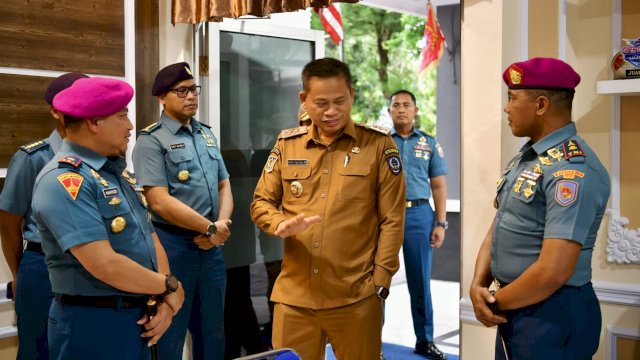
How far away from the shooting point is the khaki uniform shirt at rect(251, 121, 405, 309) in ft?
7.44

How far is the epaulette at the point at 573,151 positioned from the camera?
2.02 metres

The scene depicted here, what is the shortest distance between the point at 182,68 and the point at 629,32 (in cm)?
193

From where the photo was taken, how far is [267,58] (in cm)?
419

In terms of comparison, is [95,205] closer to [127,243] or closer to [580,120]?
[127,243]

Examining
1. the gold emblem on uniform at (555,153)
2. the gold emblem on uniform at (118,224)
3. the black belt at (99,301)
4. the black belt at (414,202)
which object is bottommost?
the black belt at (99,301)

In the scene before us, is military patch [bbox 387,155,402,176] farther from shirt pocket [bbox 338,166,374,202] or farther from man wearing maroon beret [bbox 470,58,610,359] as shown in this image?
man wearing maroon beret [bbox 470,58,610,359]

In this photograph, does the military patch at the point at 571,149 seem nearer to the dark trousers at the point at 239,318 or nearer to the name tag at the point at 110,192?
the name tag at the point at 110,192

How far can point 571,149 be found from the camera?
2.05 m

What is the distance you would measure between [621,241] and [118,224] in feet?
6.26

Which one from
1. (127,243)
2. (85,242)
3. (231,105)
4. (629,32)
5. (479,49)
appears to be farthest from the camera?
(231,105)

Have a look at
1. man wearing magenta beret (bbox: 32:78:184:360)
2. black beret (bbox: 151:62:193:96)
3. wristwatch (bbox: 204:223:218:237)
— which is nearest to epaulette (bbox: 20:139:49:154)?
black beret (bbox: 151:62:193:96)

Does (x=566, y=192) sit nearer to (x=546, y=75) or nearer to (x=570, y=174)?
(x=570, y=174)

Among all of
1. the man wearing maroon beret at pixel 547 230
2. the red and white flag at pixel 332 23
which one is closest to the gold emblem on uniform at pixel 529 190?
the man wearing maroon beret at pixel 547 230

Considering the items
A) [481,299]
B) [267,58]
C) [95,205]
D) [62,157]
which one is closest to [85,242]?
[95,205]
